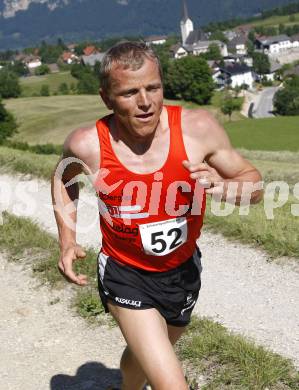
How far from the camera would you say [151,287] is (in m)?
4.49

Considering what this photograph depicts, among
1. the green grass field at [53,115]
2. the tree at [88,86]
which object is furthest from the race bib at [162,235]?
the tree at [88,86]

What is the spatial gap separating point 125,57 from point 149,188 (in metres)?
0.90

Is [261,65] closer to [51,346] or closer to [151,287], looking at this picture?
[51,346]

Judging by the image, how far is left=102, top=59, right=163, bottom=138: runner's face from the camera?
4031 mm

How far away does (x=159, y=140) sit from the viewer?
4.23m

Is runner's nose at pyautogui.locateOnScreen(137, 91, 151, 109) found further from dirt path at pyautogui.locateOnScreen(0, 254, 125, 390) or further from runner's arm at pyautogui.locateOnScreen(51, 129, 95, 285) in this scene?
dirt path at pyautogui.locateOnScreen(0, 254, 125, 390)

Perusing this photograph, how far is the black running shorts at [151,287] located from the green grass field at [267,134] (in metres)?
51.4

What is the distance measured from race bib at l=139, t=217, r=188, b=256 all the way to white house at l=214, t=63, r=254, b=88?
546 feet

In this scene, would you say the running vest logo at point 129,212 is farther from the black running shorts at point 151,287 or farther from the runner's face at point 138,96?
the runner's face at point 138,96

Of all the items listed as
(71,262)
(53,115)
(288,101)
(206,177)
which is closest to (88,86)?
(53,115)

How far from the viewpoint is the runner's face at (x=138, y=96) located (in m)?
4.03

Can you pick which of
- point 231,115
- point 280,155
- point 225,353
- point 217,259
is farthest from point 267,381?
point 231,115

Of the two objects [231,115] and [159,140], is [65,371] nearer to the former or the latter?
[159,140]

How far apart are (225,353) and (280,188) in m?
12.3
